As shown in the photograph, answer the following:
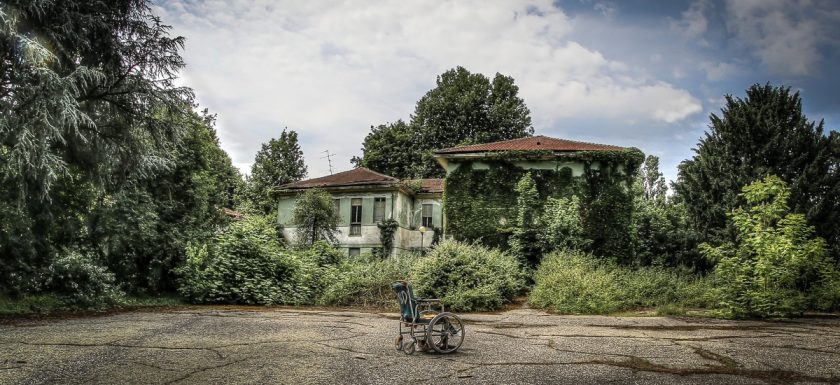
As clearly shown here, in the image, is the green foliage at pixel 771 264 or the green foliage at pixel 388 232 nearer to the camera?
the green foliage at pixel 771 264

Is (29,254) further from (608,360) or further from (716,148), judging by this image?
(716,148)

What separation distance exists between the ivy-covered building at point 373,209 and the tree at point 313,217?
4.03ft

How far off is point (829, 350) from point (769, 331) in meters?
2.59

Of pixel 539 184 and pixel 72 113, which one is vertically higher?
pixel 539 184

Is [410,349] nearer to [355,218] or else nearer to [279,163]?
[355,218]

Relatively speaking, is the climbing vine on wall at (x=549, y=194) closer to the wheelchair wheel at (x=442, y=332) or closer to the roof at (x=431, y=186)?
the roof at (x=431, y=186)

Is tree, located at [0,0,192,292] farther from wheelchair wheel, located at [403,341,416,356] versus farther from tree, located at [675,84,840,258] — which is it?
tree, located at [675,84,840,258]

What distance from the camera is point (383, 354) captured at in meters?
7.12

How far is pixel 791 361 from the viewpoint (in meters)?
6.79

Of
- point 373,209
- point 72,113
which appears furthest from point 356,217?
point 72,113

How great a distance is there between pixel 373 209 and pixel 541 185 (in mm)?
9875

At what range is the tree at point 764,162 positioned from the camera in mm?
20234

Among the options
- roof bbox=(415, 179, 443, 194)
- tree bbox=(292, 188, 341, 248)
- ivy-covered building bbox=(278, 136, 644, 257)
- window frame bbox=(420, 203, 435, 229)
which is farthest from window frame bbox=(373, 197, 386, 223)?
ivy-covered building bbox=(278, 136, 644, 257)

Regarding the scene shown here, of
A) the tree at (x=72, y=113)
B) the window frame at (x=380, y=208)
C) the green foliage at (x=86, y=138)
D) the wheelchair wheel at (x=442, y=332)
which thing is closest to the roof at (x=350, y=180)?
the window frame at (x=380, y=208)
